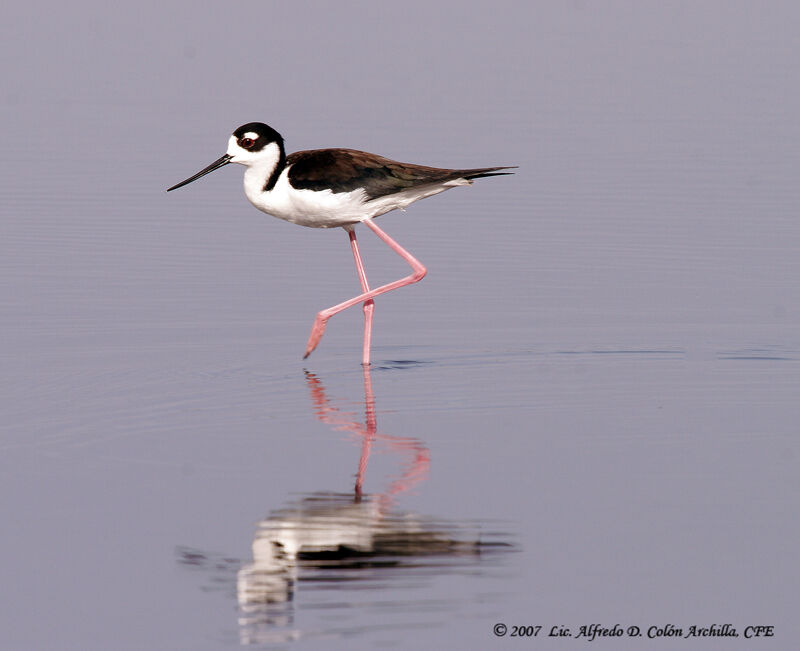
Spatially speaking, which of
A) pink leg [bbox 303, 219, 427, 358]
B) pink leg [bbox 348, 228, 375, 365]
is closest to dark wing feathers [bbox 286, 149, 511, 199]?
pink leg [bbox 303, 219, 427, 358]

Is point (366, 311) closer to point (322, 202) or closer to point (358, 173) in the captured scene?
point (322, 202)

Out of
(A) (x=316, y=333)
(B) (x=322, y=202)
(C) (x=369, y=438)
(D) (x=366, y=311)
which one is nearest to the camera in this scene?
(C) (x=369, y=438)

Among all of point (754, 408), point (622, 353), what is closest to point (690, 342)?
point (622, 353)

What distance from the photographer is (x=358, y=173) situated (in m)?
11.0

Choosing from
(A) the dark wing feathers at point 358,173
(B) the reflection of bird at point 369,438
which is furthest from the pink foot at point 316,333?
(A) the dark wing feathers at point 358,173

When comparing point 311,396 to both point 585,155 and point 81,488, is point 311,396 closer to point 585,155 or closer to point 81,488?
point 81,488

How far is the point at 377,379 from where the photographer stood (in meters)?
10.2

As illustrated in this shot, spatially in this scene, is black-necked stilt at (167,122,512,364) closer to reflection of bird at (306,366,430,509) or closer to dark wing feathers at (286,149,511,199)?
dark wing feathers at (286,149,511,199)

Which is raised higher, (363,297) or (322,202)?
(322,202)

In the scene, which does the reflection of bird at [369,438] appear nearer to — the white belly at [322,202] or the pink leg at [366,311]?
the pink leg at [366,311]

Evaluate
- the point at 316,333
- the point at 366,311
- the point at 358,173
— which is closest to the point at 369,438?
the point at 316,333

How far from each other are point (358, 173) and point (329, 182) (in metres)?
0.24

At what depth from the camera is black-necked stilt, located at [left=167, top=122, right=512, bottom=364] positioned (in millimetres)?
10961

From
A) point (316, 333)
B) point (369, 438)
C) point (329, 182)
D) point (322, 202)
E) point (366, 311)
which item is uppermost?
point (329, 182)
